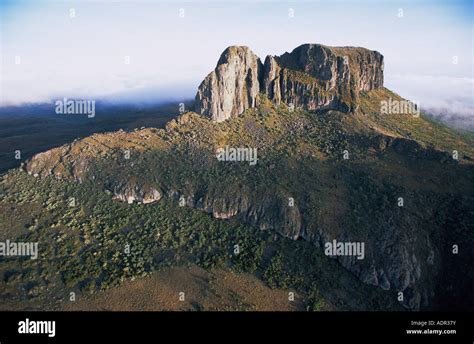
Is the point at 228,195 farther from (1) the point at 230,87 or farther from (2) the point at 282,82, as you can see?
(2) the point at 282,82

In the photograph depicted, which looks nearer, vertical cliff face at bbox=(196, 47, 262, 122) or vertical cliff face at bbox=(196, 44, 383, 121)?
vertical cliff face at bbox=(196, 47, 262, 122)

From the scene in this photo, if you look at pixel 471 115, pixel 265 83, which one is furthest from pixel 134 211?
pixel 471 115

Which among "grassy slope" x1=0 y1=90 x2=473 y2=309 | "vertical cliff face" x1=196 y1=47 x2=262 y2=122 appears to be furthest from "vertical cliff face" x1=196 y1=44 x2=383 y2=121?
"grassy slope" x1=0 y1=90 x2=473 y2=309

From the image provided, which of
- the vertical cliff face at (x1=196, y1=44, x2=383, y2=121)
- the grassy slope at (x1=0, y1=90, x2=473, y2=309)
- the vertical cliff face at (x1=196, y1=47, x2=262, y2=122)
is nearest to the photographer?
the grassy slope at (x1=0, y1=90, x2=473, y2=309)

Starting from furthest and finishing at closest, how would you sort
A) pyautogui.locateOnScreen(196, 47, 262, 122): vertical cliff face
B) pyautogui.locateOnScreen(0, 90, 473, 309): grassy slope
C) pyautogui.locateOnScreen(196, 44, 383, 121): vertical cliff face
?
pyautogui.locateOnScreen(196, 44, 383, 121): vertical cliff face → pyautogui.locateOnScreen(196, 47, 262, 122): vertical cliff face → pyautogui.locateOnScreen(0, 90, 473, 309): grassy slope

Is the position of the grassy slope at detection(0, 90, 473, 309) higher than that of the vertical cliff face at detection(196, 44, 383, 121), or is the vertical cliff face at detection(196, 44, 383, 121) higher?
the vertical cliff face at detection(196, 44, 383, 121)

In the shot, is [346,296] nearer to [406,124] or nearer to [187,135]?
[187,135]

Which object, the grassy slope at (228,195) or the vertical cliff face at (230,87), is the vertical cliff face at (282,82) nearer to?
the vertical cliff face at (230,87)

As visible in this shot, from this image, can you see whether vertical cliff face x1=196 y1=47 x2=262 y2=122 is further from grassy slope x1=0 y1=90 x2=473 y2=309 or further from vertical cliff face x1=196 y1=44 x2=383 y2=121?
grassy slope x1=0 y1=90 x2=473 y2=309

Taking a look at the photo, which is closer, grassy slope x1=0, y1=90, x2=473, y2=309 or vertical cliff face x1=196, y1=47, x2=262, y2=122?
grassy slope x1=0, y1=90, x2=473, y2=309
